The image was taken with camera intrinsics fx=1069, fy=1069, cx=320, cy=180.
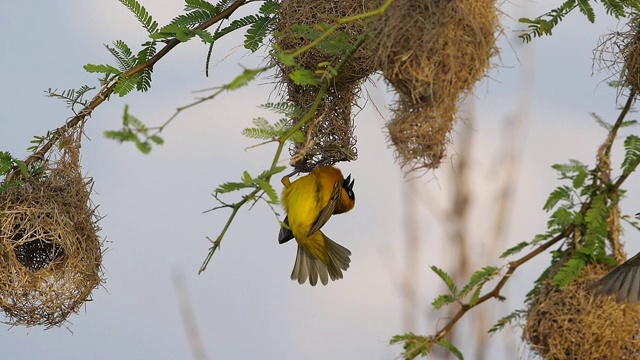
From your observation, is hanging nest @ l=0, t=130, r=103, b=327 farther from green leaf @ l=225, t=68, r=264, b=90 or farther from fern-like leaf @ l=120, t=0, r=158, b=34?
green leaf @ l=225, t=68, r=264, b=90

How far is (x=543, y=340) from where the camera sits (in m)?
3.26

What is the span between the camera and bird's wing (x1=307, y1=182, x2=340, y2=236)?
413cm

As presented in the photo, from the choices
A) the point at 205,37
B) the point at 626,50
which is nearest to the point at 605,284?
the point at 626,50

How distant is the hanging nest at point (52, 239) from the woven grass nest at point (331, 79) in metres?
→ 0.83

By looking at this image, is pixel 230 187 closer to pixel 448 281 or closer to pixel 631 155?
pixel 448 281

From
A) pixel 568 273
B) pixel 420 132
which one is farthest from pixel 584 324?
pixel 420 132

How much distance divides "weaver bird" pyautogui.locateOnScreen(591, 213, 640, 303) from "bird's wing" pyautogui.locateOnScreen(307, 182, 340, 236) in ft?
3.97

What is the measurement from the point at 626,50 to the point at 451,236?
0.99 meters

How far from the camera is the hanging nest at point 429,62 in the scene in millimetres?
3037

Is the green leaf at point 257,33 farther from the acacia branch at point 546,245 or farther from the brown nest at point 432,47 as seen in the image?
the acacia branch at point 546,245

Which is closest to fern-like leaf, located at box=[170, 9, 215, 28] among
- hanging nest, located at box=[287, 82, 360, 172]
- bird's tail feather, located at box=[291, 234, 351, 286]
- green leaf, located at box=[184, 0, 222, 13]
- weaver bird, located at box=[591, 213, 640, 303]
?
green leaf, located at box=[184, 0, 222, 13]

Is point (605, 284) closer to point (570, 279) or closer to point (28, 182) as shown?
point (570, 279)

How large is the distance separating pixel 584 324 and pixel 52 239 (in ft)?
6.23

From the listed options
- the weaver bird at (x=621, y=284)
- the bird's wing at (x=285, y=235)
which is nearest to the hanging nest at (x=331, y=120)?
the bird's wing at (x=285, y=235)
